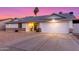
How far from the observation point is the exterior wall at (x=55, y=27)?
701 centimetres

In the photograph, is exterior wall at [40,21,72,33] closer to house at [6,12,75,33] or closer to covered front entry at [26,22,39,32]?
house at [6,12,75,33]

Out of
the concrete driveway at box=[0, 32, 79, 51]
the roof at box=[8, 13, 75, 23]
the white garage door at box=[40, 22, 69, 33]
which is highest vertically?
the roof at box=[8, 13, 75, 23]

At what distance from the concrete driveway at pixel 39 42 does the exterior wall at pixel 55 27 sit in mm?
212

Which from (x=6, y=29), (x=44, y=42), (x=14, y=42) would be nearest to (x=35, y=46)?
(x=44, y=42)

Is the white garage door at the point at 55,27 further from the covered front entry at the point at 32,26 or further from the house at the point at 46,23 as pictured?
the covered front entry at the point at 32,26

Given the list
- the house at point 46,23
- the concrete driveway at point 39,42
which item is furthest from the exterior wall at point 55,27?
the concrete driveway at point 39,42

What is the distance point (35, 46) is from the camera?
6.56 meters

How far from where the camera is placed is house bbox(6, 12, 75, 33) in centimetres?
691

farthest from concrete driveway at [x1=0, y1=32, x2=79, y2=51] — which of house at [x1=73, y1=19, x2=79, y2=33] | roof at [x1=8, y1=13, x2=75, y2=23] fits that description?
roof at [x1=8, y1=13, x2=75, y2=23]

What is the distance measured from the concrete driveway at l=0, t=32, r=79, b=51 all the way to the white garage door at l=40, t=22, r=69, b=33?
211mm

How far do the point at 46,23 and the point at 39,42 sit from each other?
3.13 feet

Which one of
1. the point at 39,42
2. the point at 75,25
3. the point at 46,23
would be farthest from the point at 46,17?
the point at 75,25

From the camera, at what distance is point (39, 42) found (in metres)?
6.90
